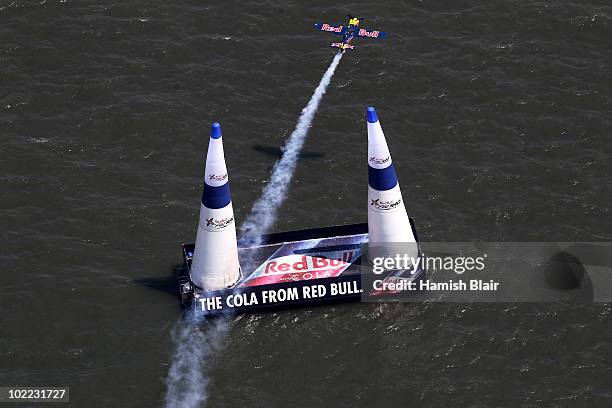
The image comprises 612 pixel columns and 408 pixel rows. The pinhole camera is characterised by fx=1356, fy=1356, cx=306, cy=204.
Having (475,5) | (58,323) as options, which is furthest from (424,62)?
(58,323)

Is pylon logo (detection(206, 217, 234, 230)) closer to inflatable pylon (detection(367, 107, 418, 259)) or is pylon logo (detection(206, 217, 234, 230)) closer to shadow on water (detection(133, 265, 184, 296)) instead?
shadow on water (detection(133, 265, 184, 296))

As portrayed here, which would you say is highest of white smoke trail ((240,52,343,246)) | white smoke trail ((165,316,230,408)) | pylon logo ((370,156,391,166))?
white smoke trail ((240,52,343,246))

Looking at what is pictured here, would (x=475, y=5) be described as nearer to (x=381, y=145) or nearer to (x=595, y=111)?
(x=595, y=111)

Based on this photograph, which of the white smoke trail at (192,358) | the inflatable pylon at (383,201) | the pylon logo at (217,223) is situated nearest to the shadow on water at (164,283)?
the white smoke trail at (192,358)

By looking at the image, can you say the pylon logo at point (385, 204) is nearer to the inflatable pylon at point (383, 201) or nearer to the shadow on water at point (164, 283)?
the inflatable pylon at point (383, 201)

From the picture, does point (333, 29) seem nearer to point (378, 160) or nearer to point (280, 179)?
point (280, 179)

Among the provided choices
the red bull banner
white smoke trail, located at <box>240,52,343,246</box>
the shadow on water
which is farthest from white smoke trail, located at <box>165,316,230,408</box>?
white smoke trail, located at <box>240,52,343,246</box>
